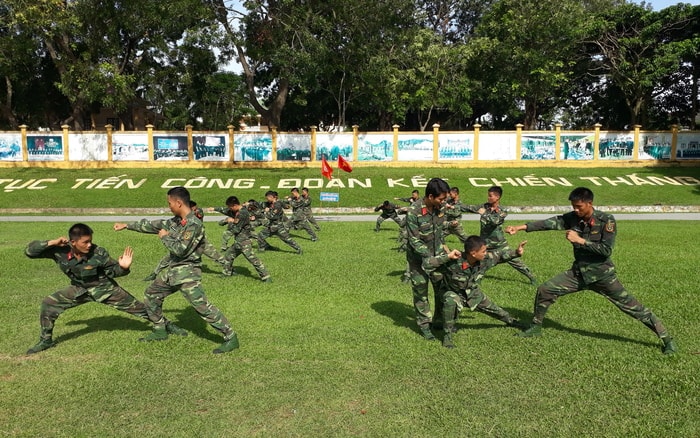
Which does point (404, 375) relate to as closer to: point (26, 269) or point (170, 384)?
point (170, 384)

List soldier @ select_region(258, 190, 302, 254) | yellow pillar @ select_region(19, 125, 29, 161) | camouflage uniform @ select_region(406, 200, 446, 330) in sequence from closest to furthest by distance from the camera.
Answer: camouflage uniform @ select_region(406, 200, 446, 330), soldier @ select_region(258, 190, 302, 254), yellow pillar @ select_region(19, 125, 29, 161)

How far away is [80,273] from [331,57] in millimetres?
30824

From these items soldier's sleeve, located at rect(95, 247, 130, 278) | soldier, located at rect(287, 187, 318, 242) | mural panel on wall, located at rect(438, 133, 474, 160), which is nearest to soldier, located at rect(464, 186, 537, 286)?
soldier's sleeve, located at rect(95, 247, 130, 278)

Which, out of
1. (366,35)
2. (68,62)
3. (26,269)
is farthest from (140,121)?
(26,269)

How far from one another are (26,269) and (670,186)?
3002cm

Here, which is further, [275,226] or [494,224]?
[275,226]

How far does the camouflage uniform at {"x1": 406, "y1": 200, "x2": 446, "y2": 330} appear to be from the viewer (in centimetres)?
660

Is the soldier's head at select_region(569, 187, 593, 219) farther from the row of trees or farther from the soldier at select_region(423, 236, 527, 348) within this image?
the row of trees

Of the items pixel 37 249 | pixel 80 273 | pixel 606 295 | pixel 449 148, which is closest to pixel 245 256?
pixel 80 273

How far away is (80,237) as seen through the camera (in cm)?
589

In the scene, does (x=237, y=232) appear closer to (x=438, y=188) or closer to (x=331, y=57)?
(x=438, y=188)

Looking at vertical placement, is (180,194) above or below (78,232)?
above

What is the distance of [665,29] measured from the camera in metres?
38.2

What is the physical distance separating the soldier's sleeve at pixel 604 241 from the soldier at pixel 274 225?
26.3ft
